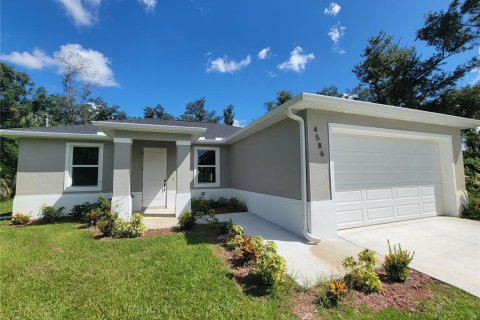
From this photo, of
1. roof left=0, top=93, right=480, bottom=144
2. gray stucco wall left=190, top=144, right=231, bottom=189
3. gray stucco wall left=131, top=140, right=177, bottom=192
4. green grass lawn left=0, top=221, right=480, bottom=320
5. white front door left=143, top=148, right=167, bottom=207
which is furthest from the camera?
gray stucco wall left=190, top=144, right=231, bottom=189

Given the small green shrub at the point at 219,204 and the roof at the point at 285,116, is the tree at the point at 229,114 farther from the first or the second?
the small green shrub at the point at 219,204

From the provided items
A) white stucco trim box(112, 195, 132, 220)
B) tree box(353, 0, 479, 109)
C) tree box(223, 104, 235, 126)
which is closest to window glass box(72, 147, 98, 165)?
white stucco trim box(112, 195, 132, 220)

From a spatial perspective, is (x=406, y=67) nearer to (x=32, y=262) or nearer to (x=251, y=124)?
(x=251, y=124)

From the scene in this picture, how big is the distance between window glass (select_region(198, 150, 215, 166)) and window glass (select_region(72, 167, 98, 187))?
14.2 feet

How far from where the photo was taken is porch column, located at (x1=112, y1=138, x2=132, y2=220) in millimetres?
7137

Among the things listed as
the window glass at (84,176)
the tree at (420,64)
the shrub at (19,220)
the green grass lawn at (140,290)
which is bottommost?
the green grass lawn at (140,290)

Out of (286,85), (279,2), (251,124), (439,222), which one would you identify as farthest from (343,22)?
(286,85)

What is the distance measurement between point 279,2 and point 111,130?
831 centimetres

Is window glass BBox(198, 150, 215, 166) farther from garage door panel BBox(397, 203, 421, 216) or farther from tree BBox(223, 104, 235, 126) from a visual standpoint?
tree BBox(223, 104, 235, 126)

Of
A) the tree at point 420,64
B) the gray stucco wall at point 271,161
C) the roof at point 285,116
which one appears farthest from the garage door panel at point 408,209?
the tree at point 420,64

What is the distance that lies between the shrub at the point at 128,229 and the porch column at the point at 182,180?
1771mm

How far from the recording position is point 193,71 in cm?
1784

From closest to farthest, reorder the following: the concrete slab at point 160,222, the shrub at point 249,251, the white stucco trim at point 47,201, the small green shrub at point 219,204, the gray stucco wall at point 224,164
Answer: the shrub at point 249,251 → the concrete slab at point 160,222 → the white stucco trim at point 47,201 → the small green shrub at point 219,204 → the gray stucco wall at point 224,164

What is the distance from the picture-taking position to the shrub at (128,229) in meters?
5.89
